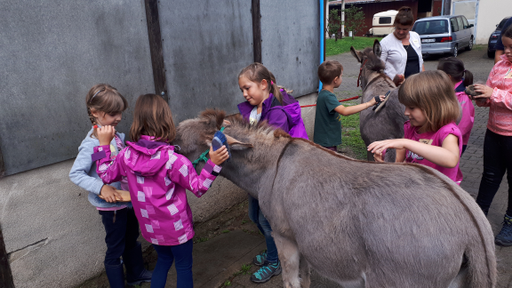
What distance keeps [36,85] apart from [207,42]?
78.6 inches

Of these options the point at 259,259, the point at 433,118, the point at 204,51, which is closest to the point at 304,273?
the point at 259,259

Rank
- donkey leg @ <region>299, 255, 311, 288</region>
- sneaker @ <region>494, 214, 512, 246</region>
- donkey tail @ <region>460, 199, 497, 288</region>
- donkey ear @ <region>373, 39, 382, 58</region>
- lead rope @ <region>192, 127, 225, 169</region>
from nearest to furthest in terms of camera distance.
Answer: donkey tail @ <region>460, 199, 497, 288</region> < lead rope @ <region>192, 127, 225, 169</region> < donkey leg @ <region>299, 255, 311, 288</region> < sneaker @ <region>494, 214, 512, 246</region> < donkey ear @ <region>373, 39, 382, 58</region>

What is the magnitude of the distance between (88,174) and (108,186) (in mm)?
217

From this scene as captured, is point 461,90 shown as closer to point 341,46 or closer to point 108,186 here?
point 108,186

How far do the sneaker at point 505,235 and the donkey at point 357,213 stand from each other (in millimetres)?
2259

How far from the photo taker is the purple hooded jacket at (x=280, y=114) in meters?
2.94

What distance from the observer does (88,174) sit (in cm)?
279

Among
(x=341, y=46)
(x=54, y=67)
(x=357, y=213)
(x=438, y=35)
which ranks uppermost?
(x=438, y=35)

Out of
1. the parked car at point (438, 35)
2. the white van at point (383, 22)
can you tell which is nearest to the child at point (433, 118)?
the parked car at point (438, 35)

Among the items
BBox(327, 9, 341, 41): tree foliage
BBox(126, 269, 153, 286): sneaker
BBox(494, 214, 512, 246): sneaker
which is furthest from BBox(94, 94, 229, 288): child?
BBox(327, 9, 341, 41): tree foliage

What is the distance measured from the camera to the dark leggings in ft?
11.4

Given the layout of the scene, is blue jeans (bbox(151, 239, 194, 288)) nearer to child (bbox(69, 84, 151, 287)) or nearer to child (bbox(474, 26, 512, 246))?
child (bbox(69, 84, 151, 287))

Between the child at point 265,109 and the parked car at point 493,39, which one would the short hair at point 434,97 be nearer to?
the child at point 265,109

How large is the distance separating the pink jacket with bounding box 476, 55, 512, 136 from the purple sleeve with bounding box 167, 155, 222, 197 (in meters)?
2.66
